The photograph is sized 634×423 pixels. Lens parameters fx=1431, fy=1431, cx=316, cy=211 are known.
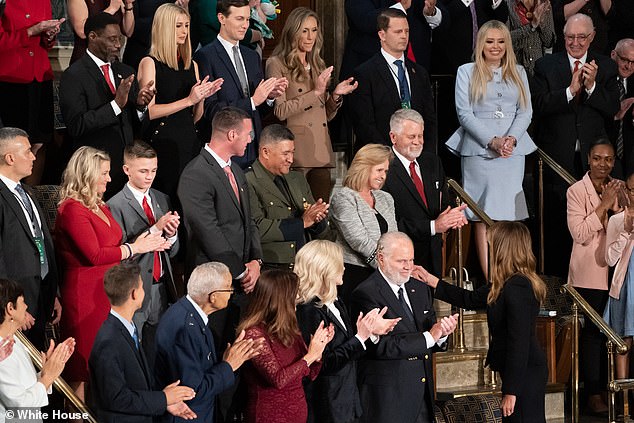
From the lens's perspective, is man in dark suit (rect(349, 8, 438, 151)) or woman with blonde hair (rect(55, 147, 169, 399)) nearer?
woman with blonde hair (rect(55, 147, 169, 399))

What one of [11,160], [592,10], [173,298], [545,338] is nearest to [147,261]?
[173,298]

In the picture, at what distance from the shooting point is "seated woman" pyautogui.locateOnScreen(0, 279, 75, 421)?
663 centimetres

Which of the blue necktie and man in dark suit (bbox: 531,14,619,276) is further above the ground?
the blue necktie

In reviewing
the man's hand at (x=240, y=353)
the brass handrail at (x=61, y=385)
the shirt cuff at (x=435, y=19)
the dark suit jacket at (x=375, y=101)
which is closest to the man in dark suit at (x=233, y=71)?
the dark suit jacket at (x=375, y=101)

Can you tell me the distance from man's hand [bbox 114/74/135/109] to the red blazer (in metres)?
0.70

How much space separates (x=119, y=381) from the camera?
6.78 metres

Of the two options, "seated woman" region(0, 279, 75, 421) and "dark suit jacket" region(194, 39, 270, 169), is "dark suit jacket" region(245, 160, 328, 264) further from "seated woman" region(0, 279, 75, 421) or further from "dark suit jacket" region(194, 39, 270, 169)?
"seated woman" region(0, 279, 75, 421)

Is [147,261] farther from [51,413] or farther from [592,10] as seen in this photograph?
[592,10]

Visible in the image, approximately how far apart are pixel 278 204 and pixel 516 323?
5.60 ft

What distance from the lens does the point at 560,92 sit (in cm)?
1068

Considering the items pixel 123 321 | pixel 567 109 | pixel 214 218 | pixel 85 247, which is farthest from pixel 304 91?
pixel 123 321

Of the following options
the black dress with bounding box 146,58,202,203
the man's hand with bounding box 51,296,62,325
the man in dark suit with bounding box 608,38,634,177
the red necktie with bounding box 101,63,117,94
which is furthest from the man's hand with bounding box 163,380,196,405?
the man in dark suit with bounding box 608,38,634,177

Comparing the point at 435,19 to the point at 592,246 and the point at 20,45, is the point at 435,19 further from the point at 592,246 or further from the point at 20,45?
the point at 20,45

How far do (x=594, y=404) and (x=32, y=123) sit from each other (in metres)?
4.29
